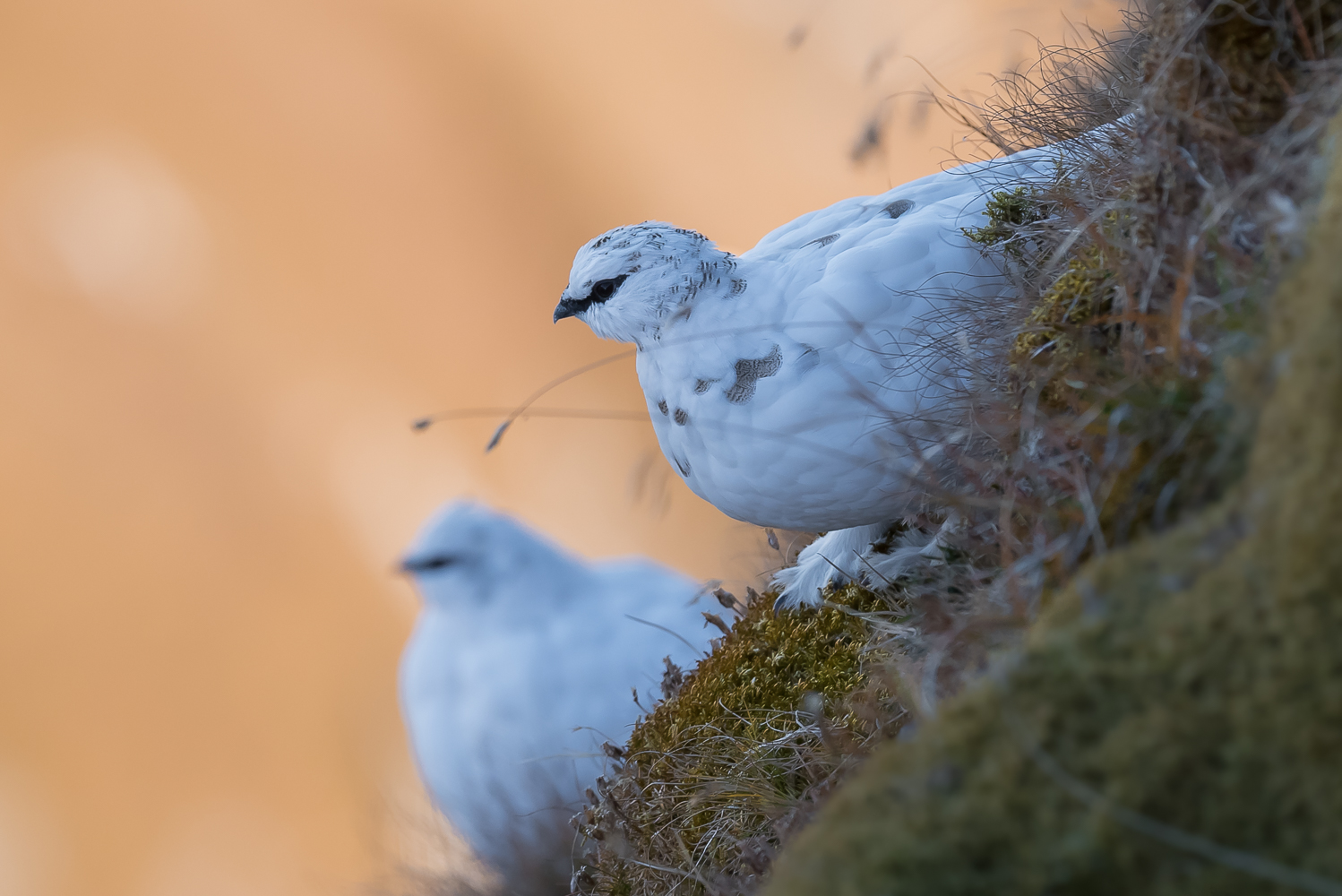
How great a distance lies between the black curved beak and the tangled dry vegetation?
88cm

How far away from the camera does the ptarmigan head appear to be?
214 centimetres

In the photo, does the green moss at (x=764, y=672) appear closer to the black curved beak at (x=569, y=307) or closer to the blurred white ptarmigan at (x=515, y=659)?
the black curved beak at (x=569, y=307)

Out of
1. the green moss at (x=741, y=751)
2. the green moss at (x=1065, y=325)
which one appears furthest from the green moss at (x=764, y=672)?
the green moss at (x=1065, y=325)

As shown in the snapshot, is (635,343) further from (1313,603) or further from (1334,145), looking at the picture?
(1313,603)

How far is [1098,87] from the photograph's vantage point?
2334 millimetres

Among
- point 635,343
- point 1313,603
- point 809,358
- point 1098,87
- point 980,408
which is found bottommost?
point 1313,603

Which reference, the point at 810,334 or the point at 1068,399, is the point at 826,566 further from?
the point at 1068,399

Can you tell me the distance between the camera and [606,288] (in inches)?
85.9

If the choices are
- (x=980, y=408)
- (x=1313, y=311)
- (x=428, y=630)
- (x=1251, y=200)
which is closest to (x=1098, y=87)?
(x=980, y=408)

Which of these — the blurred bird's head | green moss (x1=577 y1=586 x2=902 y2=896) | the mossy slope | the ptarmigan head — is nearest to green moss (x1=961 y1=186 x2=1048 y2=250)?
the ptarmigan head

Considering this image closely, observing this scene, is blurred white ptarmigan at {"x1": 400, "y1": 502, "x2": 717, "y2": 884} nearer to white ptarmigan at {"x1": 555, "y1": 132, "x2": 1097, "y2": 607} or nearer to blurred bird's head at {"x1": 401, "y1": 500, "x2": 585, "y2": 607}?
blurred bird's head at {"x1": 401, "y1": 500, "x2": 585, "y2": 607}

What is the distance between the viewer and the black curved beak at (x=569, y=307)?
2.25 meters

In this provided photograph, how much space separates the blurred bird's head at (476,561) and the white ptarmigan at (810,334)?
2750 millimetres

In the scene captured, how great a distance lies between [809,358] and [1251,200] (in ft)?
2.95
